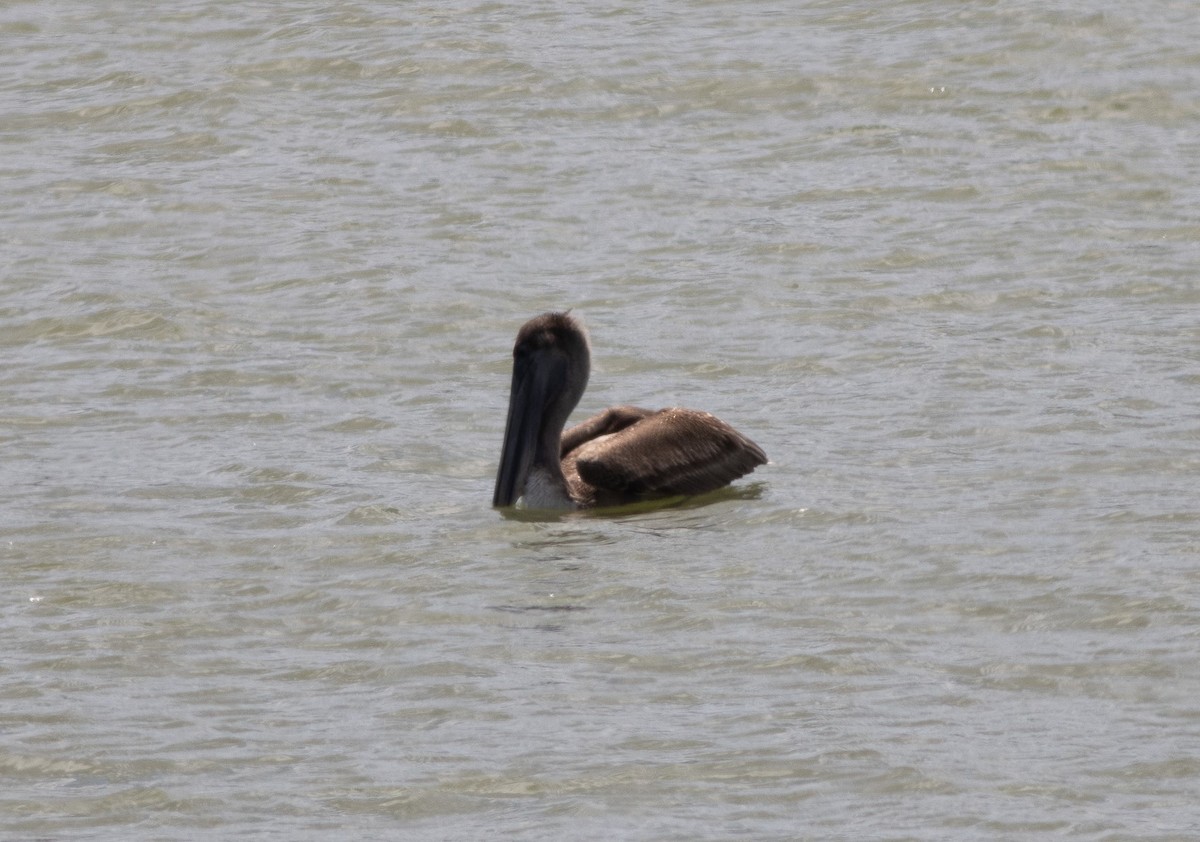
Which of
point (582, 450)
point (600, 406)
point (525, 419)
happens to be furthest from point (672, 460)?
point (600, 406)

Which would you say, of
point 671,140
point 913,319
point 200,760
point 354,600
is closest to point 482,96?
point 671,140

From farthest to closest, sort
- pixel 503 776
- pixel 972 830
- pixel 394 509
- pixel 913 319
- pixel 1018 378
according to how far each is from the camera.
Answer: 1. pixel 913 319
2. pixel 1018 378
3. pixel 394 509
4. pixel 503 776
5. pixel 972 830

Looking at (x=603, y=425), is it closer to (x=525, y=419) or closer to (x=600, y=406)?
(x=525, y=419)

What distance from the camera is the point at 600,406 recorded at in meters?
11.4

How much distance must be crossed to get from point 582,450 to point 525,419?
1.06 feet

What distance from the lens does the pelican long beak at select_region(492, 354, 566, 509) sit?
9.80 m

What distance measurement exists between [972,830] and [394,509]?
3.79 m

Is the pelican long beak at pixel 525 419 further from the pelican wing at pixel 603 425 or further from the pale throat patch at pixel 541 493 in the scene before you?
the pelican wing at pixel 603 425

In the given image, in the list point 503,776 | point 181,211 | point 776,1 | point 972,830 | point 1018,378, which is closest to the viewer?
point 972,830

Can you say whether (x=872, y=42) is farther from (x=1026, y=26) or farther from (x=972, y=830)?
(x=972, y=830)

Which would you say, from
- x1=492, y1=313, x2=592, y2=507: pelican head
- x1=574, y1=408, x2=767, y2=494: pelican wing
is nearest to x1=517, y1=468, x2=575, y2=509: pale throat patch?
x1=492, y1=313, x2=592, y2=507: pelican head

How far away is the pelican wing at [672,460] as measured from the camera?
988 centimetres

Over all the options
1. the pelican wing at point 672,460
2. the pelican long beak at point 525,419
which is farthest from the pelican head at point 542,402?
the pelican wing at point 672,460

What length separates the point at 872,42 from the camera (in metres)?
16.8
